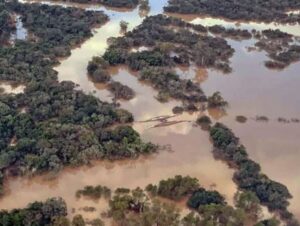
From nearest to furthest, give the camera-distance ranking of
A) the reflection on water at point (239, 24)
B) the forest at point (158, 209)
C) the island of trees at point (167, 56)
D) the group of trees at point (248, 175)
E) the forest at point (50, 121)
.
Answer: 1. the forest at point (158, 209)
2. the group of trees at point (248, 175)
3. the forest at point (50, 121)
4. the island of trees at point (167, 56)
5. the reflection on water at point (239, 24)

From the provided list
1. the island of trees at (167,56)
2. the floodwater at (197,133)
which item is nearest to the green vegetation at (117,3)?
the island of trees at (167,56)

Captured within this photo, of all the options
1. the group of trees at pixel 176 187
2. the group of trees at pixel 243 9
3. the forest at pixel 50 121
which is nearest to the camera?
the group of trees at pixel 176 187

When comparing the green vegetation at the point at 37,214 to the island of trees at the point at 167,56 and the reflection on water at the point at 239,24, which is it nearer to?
the island of trees at the point at 167,56

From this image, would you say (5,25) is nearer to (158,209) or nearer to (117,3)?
(117,3)

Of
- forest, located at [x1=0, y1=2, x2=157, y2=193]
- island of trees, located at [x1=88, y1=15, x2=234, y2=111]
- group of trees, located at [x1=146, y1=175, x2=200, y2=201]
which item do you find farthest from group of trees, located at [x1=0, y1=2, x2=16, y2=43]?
group of trees, located at [x1=146, y1=175, x2=200, y2=201]

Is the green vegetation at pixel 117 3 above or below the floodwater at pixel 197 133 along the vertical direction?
above

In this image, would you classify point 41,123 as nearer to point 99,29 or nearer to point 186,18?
point 99,29

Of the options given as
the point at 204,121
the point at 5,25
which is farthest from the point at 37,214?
the point at 5,25

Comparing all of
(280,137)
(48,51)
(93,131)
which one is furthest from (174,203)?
(48,51)
